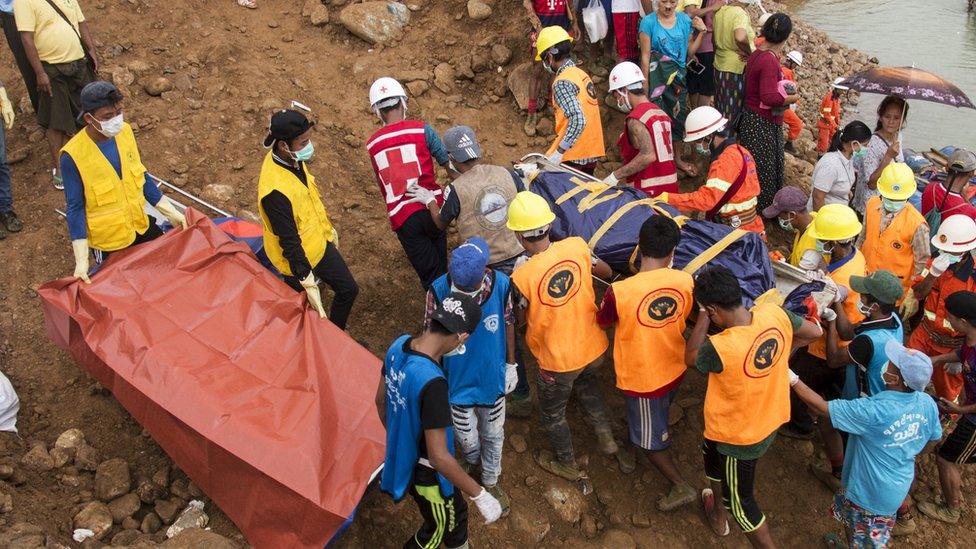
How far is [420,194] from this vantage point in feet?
15.5

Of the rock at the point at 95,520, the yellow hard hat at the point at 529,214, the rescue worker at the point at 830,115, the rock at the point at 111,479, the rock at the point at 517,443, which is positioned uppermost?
the yellow hard hat at the point at 529,214

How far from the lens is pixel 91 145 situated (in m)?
4.36

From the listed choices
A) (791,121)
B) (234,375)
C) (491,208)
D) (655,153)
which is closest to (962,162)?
(655,153)

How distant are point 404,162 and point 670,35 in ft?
9.56

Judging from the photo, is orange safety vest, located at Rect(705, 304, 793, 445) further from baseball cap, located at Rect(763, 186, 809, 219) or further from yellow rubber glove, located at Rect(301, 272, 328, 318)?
yellow rubber glove, located at Rect(301, 272, 328, 318)

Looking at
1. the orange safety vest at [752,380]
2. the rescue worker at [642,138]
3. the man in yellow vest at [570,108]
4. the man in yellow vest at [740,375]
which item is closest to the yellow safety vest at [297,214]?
the man in yellow vest at [570,108]

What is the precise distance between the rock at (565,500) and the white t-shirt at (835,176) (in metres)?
2.97

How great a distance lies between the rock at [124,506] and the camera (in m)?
3.87

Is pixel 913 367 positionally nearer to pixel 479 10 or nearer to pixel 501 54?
pixel 501 54

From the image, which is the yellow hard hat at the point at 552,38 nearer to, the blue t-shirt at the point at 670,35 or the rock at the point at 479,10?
the blue t-shirt at the point at 670,35

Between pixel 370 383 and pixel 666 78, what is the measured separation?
4.03 meters

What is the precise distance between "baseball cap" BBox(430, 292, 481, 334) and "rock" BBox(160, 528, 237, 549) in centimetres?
153

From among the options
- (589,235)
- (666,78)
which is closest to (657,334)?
(589,235)

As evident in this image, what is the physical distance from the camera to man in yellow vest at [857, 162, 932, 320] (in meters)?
4.80
